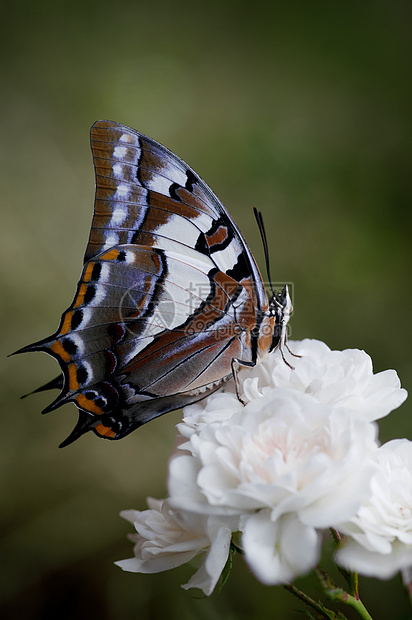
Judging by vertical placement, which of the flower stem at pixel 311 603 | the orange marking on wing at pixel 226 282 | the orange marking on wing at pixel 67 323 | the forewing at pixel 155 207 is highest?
the forewing at pixel 155 207

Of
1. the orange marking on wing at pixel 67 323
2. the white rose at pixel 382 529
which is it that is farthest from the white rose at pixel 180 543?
the orange marking on wing at pixel 67 323

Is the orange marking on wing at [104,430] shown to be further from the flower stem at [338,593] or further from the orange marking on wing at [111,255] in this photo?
the flower stem at [338,593]

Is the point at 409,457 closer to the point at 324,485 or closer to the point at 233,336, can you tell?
the point at 324,485

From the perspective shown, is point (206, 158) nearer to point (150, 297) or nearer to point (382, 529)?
point (150, 297)

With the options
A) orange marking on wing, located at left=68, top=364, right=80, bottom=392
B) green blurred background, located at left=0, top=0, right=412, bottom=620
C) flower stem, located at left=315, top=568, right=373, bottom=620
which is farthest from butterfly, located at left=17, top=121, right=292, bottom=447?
green blurred background, located at left=0, top=0, right=412, bottom=620

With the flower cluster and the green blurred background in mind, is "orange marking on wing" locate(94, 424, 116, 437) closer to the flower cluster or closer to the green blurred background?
the flower cluster

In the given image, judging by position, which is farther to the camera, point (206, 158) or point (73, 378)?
point (206, 158)

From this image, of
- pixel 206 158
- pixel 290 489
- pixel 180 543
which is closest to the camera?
pixel 290 489

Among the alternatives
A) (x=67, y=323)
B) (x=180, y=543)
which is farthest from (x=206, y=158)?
(x=180, y=543)
